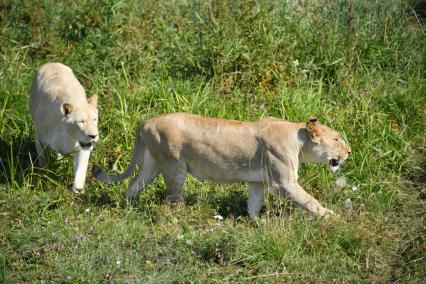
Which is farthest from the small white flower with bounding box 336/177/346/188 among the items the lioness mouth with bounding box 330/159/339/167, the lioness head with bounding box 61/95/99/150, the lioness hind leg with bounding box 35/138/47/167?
the lioness hind leg with bounding box 35/138/47/167

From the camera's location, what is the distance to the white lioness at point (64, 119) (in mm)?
8258

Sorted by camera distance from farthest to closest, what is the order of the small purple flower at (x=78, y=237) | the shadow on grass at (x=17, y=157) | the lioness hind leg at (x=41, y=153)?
the lioness hind leg at (x=41, y=153) → the shadow on grass at (x=17, y=157) → the small purple flower at (x=78, y=237)

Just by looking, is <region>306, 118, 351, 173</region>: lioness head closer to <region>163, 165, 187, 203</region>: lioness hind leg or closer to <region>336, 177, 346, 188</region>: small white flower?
<region>336, 177, 346, 188</region>: small white flower

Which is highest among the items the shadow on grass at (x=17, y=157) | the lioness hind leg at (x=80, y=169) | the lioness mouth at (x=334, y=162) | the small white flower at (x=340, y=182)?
the lioness mouth at (x=334, y=162)

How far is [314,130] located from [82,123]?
236 cm

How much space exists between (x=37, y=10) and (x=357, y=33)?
14.3ft

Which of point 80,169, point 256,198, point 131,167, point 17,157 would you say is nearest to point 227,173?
point 256,198

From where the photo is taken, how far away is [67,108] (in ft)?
27.1

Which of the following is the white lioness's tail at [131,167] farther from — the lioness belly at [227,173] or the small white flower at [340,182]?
the small white flower at [340,182]

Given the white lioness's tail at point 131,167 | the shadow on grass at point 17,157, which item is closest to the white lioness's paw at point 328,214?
the white lioness's tail at point 131,167

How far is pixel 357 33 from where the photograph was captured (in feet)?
34.1

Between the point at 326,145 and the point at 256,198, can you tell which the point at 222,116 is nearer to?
the point at 256,198

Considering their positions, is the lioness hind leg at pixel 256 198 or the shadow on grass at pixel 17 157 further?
the shadow on grass at pixel 17 157

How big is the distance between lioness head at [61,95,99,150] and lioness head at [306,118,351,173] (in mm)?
2182
